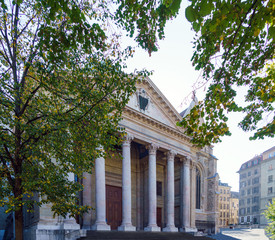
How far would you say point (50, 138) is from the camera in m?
9.41

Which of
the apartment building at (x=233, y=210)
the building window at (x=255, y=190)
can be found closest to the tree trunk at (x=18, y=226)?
the building window at (x=255, y=190)

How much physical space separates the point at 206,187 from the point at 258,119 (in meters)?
27.1

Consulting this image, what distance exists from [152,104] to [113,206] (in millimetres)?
11059

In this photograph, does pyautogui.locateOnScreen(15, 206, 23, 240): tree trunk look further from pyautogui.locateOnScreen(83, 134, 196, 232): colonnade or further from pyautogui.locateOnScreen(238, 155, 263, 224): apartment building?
pyautogui.locateOnScreen(238, 155, 263, 224): apartment building

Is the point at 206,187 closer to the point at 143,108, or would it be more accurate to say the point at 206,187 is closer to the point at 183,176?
the point at 183,176

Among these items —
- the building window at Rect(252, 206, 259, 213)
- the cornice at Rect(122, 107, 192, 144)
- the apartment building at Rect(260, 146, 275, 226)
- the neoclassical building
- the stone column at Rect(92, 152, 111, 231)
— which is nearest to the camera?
the stone column at Rect(92, 152, 111, 231)

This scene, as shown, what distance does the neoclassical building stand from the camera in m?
19.7

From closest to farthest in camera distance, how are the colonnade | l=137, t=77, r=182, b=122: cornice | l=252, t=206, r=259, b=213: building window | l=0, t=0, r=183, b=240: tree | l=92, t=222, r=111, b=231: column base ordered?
l=0, t=0, r=183, b=240: tree → l=92, t=222, r=111, b=231: column base → the colonnade → l=137, t=77, r=182, b=122: cornice → l=252, t=206, r=259, b=213: building window

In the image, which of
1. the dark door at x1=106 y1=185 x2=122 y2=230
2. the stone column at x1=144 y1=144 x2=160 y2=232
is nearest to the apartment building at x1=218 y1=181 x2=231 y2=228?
the dark door at x1=106 y1=185 x2=122 y2=230

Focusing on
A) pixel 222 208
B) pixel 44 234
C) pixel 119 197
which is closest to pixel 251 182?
pixel 222 208

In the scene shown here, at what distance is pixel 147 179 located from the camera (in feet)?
87.5

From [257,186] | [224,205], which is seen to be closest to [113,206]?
[257,186]

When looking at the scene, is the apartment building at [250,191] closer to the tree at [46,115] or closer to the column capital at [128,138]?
the column capital at [128,138]

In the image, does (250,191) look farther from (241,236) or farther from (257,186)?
(241,236)
